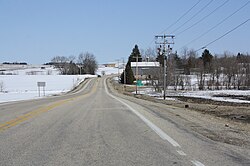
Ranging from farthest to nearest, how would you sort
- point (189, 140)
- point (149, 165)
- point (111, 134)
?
point (111, 134) < point (189, 140) < point (149, 165)

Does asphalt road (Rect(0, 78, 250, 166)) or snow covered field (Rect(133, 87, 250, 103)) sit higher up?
asphalt road (Rect(0, 78, 250, 166))

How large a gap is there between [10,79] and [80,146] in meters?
120

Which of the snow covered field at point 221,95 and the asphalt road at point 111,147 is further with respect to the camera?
the snow covered field at point 221,95

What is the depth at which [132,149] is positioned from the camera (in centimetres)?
737

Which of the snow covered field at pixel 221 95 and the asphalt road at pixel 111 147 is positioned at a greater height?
the asphalt road at pixel 111 147

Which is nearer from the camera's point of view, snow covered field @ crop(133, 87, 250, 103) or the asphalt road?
the asphalt road

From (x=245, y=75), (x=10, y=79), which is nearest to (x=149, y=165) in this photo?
(x=245, y=75)

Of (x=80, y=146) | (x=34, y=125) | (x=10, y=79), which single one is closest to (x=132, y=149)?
(x=80, y=146)

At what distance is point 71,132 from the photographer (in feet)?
32.3

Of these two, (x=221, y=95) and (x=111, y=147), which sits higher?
(x=111, y=147)

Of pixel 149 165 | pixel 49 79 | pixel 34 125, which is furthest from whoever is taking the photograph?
pixel 49 79

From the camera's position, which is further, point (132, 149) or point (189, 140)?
point (189, 140)

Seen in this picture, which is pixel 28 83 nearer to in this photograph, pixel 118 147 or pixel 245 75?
pixel 245 75

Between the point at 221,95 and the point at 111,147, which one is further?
the point at 221,95
